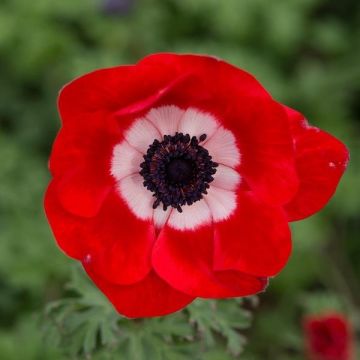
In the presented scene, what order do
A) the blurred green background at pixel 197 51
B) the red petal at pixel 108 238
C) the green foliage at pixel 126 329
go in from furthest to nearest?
the blurred green background at pixel 197 51 → the green foliage at pixel 126 329 → the red petal at pixel 108 238

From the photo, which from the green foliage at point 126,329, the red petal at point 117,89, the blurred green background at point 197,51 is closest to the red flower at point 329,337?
the green foliage at point 126,329

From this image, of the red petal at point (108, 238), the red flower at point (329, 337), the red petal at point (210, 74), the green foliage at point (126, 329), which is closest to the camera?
the red petal at point (210, 74)

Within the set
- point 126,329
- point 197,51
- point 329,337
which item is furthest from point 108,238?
point 197,51

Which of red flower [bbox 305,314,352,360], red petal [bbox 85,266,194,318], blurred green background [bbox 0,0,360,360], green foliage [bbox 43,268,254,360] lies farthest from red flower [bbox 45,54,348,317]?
blurred green background [bbox 0,0,360,360]

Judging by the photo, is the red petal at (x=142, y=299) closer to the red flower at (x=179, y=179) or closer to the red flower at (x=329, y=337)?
the red flower at (x=179, y=179)

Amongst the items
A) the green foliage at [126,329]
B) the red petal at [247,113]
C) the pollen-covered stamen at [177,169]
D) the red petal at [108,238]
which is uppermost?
the red petal at [247,113]

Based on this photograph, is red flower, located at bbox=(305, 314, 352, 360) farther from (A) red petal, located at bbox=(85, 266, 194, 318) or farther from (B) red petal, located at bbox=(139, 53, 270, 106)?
(B) red petal, located at bbox=(139, 53, 270, 106)

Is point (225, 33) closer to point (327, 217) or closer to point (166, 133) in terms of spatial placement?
point (327, 217)
